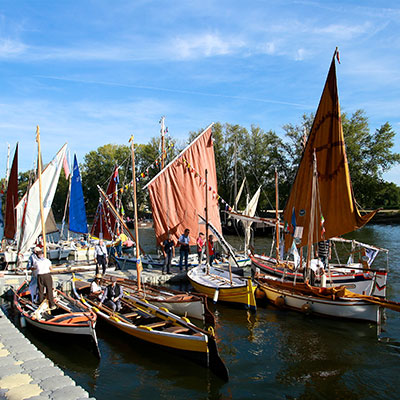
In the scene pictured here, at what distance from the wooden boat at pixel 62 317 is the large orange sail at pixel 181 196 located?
873 centimetres

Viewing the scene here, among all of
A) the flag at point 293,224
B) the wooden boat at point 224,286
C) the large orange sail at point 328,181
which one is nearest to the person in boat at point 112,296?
the wooden boat at point 224,286

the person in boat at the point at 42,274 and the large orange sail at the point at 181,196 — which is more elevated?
the large orange sail at the point at 181,196

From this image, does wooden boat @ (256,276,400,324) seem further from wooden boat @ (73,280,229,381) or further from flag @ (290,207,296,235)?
wooden boat @ (73,280,229,381)

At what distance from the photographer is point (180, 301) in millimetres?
14148

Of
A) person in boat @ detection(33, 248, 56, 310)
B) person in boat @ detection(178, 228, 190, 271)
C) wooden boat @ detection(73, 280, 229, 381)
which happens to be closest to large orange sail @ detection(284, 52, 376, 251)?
person in boat @ detection(178, 228, 190, 271)

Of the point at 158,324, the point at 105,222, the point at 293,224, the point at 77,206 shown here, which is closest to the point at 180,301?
the point at 158,324

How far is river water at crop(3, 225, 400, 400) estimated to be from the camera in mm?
9773

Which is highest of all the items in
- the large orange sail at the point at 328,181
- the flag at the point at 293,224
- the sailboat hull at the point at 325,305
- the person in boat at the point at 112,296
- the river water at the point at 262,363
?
the large orange sail at the point at 328,181

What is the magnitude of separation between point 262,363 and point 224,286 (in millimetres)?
5732

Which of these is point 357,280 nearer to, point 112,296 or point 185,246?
point 185,246

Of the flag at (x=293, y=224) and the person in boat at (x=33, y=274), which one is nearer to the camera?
the person in boat at (x=33, y=274)

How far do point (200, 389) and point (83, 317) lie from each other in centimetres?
467

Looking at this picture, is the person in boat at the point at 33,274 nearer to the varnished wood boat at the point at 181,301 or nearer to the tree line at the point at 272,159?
the varnished wood boat at the point at 181,301

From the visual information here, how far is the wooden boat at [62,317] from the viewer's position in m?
11.7
